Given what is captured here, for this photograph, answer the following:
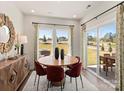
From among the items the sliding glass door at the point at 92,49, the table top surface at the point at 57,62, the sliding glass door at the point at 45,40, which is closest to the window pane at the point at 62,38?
the sliding glass door at the point at 45,40

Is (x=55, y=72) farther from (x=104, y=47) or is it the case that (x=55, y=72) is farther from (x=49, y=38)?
(x=49, y=38)

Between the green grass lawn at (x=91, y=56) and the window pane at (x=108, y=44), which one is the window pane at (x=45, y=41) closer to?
the green grass lawn at (x=91, y=56)

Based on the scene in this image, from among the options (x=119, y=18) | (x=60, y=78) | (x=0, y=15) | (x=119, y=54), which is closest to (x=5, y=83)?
(x=60, y=78)

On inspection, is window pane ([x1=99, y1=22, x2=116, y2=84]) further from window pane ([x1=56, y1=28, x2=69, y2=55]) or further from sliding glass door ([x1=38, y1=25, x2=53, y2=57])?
sliding glass door ([x1=38, y1=25, x2=53, y2=57])

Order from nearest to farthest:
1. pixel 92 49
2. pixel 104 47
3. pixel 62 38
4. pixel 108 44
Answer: pixel 108 44, pixel 104 47, pixel 92 49, pixel 62 38

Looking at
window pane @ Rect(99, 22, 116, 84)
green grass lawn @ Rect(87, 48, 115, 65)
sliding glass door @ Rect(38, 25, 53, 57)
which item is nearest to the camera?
window pane @ Rect(99, 22, 116, 84)

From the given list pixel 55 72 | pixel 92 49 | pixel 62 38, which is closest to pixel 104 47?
pixel 92 49

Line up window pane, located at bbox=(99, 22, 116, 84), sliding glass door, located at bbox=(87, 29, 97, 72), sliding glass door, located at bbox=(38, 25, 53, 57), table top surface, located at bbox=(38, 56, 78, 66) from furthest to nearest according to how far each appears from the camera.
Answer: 1. sliding glass door, located at bbox=(38, 25, 53, 57)
2. sliding glass door, located at bbox=(87, 29, 97, 72)
3. window pane, located at bbox=(99, 22, 116, 84)
4. table top surface, located at bbox=(38, 56, 78, 66)

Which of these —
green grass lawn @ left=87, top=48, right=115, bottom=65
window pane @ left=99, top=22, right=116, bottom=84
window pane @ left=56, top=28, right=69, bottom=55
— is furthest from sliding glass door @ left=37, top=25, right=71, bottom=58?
window pane @ left=99, top=22, right=116, bottom=84

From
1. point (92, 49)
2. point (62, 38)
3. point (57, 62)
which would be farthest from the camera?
point (62, 38)

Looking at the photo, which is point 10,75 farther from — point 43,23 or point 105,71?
point 43,23

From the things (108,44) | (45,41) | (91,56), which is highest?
(45,41)

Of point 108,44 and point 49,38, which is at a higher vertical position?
point 49,38

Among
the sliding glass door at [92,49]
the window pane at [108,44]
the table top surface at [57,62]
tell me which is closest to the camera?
the table top surface at [57,62]
